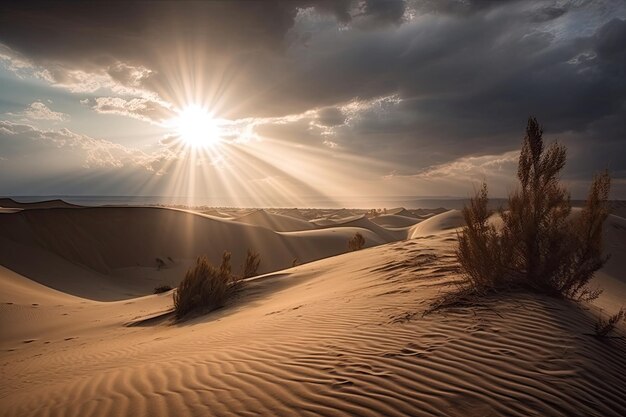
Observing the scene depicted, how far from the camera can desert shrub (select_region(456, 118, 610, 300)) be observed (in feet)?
14.9

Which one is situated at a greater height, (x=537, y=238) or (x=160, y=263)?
(x=537, y=238)

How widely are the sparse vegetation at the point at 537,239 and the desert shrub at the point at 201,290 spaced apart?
5.94 meters

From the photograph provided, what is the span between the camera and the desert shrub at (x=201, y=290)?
27.5 ft

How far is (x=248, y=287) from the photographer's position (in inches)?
378

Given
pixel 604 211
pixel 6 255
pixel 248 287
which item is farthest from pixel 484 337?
pixel 6 255

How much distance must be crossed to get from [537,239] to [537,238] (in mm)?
13

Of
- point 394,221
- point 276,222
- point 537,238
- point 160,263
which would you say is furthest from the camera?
point 394,221

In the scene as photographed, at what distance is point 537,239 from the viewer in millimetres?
4703

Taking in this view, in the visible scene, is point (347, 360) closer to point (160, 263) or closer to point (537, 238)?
point (537, 238)

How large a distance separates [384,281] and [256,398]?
4221 millimetres

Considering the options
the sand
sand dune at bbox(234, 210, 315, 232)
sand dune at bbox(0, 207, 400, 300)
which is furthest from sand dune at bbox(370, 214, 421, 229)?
the sand

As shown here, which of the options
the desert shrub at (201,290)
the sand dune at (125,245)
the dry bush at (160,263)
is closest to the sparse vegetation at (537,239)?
the desert shrub at (201,290)

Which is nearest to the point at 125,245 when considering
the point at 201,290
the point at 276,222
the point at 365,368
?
the point at 201,290

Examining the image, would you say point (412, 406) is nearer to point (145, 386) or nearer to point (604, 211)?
point (145, 386)
